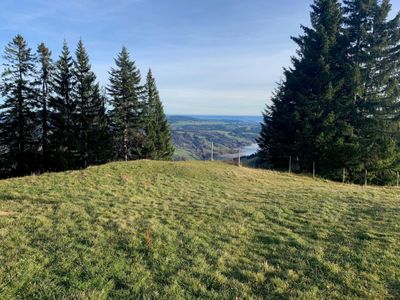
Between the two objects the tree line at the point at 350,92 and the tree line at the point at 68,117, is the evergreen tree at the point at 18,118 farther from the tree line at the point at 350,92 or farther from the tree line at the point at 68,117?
the tree line at the point at 350,92

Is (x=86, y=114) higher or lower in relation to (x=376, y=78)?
lower

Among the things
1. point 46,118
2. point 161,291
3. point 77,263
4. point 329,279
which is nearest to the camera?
point 161,291

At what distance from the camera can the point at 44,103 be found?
28250mm

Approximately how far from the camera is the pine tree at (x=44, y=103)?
2775 centimetres

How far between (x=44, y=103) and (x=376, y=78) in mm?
31212

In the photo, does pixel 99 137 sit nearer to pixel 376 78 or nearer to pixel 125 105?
pixel 125 105

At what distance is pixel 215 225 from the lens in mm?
8281

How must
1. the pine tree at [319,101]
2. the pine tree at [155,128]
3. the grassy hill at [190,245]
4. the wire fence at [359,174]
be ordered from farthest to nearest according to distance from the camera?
the pine tree at [155,128], the wire fence at [359,174], the pine tree at [319,101], the grassy hill at [190,245]

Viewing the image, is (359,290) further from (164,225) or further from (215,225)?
(164,225)

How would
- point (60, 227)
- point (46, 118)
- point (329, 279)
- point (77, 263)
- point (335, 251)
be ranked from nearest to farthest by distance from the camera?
point (329, 279)
point (77, 263)
point (335, 251)
point (60, 227)
point (46, 118)

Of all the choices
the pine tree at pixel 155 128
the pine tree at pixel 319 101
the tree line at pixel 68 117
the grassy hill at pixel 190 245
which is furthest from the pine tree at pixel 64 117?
the pine tree at pixel 319 101

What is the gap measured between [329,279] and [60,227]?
662cm

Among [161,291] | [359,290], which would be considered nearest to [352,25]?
[359,290]

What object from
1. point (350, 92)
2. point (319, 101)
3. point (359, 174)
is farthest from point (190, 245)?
point (359, 174)
